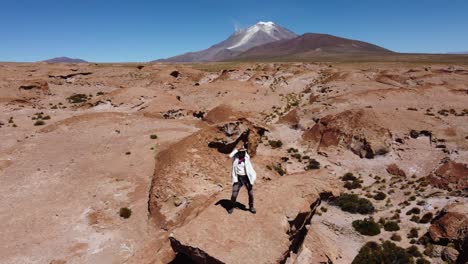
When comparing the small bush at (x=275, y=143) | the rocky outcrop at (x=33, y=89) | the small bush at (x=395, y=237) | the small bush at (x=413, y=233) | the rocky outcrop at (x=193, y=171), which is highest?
the rocky outcrop at (x=33, y=89)

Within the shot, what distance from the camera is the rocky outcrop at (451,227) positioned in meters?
24.2

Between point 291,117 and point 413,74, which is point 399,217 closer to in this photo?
point 291,117

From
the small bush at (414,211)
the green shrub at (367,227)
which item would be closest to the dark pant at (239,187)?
the green shrub at (367,227)

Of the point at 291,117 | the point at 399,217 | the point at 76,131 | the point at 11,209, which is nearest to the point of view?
the point at 11,209

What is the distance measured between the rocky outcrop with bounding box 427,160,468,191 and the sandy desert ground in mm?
166

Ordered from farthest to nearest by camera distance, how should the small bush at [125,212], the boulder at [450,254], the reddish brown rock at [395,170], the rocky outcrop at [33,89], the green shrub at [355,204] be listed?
the rocky outcrop at [33,89]
the reddish brown rock at [395,170]
the green shrub at [355,204]
the boulder at [450,254]
the small bush at [125,212]

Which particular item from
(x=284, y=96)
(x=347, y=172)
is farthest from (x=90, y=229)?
(x=284, y=96)

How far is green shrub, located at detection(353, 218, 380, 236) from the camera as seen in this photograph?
27.7 metres

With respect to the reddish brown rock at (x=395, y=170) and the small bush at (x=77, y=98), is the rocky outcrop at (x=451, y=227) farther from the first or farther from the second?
the small bush at (x=77, y=98)

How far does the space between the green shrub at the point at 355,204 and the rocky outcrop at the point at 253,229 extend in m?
14.5

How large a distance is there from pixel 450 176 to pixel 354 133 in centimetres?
1195

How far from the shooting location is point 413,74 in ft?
269

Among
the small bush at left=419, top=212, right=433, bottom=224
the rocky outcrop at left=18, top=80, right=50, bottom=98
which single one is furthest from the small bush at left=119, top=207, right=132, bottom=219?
the rocky outcrop at left=18, top=80, right=50, bottom=98

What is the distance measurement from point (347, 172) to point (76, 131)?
29.6 metres
